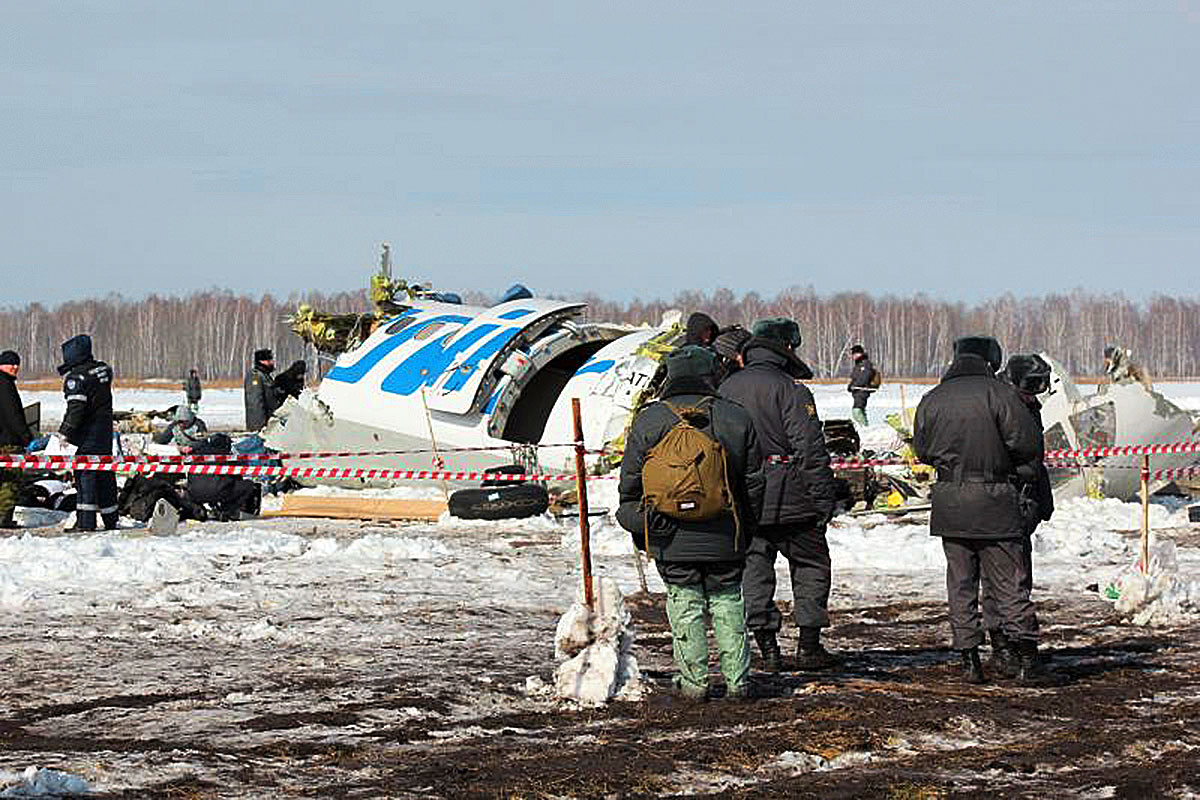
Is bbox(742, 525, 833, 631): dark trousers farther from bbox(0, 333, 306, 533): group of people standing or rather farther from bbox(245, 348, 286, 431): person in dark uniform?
bbox(245, 348, 286, 431): person in dark uniform

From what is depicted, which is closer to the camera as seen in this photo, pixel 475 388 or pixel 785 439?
pixel 785 439

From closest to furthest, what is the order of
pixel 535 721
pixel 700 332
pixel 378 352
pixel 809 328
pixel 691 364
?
pixel 535 721, pixel 691 364, pixel 700 332, pixel 378 352, pixel 809 328

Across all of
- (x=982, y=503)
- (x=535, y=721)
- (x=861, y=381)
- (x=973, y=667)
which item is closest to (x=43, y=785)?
(x=535, y=721)

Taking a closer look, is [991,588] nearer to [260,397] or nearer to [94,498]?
[94,498]

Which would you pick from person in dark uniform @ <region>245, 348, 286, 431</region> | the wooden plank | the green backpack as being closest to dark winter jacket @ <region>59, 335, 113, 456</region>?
the wooden plank

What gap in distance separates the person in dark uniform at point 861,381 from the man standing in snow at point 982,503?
745 inches

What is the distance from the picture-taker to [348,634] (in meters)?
11.0

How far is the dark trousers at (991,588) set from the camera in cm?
934

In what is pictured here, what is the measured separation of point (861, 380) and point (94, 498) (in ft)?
47.3

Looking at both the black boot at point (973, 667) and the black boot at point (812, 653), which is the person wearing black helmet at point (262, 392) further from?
the black boot at point (973, 667)

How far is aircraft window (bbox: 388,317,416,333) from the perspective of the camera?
24.1 m

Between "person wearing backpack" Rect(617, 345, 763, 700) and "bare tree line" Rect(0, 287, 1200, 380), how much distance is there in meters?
113

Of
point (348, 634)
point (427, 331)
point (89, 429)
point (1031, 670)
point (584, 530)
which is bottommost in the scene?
point (1031, 670)

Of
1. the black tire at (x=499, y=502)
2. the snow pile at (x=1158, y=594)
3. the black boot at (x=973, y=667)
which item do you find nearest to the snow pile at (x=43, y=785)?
the black boot at (x=973, y=667)
